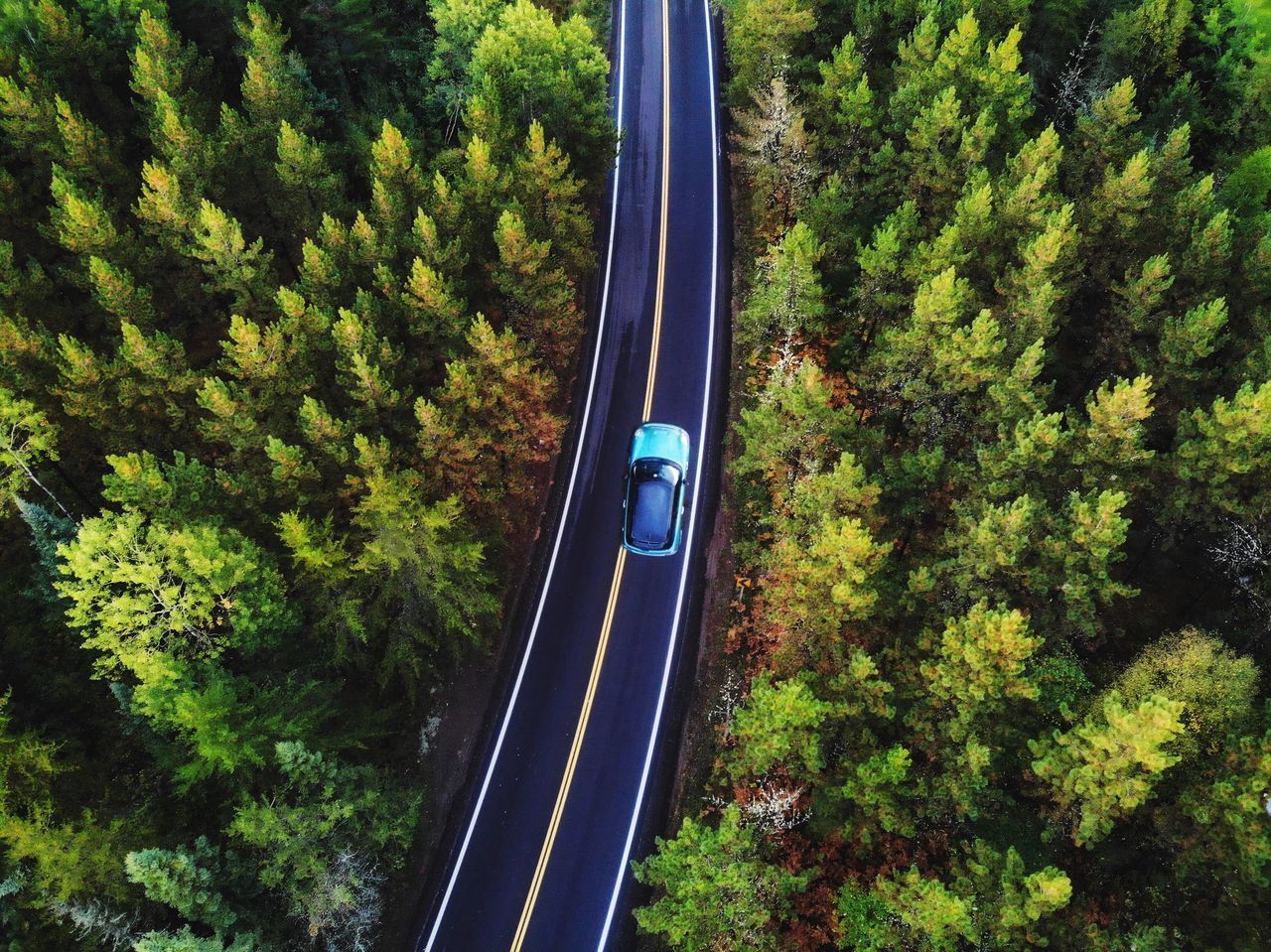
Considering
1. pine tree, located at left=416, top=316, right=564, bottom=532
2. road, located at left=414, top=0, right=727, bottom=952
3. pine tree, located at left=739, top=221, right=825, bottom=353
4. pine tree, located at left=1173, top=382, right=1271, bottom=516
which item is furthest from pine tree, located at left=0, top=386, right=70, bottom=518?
pine tree, located at left=1173, top=382, right=1271, bottom=516

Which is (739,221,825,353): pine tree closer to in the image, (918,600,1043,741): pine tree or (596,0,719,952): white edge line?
(596,0,719,952): white edge line

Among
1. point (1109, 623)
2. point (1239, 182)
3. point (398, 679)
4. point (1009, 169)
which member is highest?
point (1239, 182)

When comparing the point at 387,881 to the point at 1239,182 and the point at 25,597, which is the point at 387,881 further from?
the point at 1239,182

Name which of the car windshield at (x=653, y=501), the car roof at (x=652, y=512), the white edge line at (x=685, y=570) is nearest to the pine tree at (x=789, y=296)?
the white edge line at (x=685, y=570)

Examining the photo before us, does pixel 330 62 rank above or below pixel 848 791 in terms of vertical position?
above

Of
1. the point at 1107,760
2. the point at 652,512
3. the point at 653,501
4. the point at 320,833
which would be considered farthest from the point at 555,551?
the point at 1107,760

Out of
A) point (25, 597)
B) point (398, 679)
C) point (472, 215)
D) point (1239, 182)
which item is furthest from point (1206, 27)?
point (25, 597)
